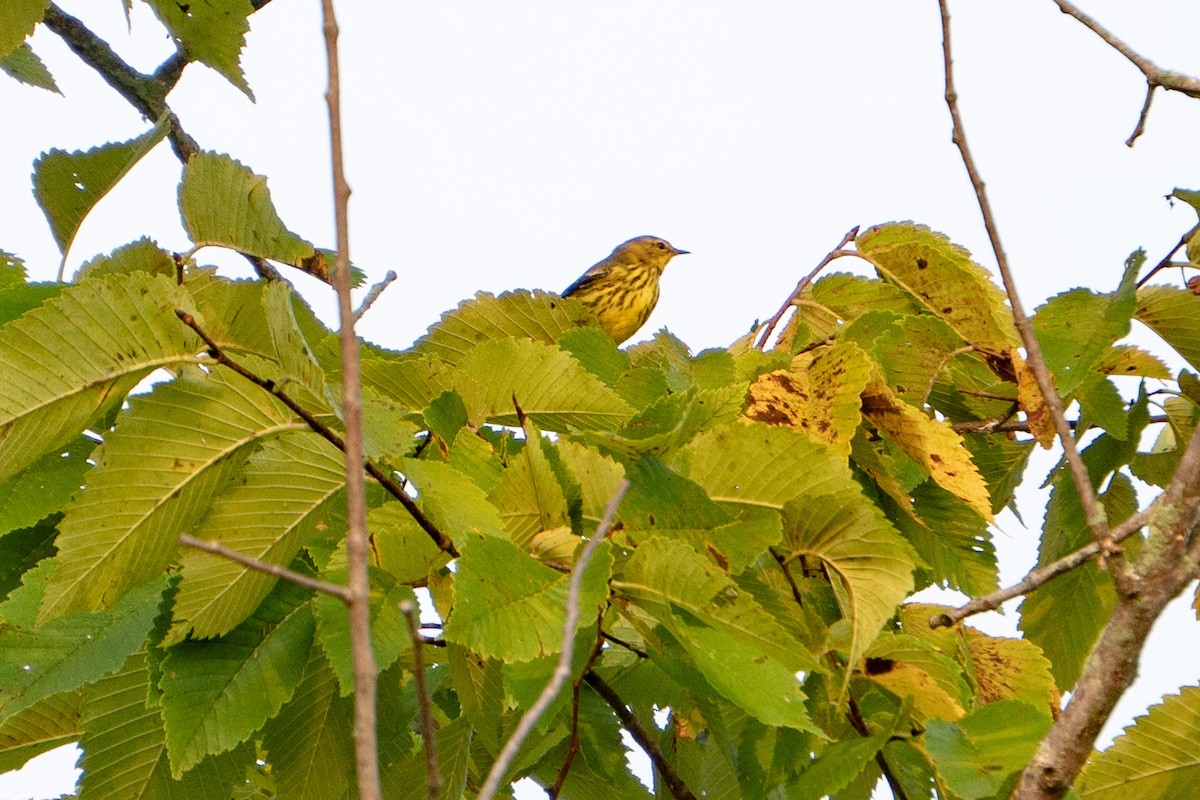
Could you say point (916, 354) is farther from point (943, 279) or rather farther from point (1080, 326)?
point (1080, 326)

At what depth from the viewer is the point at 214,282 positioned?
214 cm

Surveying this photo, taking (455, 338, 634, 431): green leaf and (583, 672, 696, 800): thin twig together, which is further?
(583, 672, 696, 800): thin twig

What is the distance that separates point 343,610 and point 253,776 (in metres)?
2.18

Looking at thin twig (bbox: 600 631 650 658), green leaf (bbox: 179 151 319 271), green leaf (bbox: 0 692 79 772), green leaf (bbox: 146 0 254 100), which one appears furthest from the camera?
green leaf (bbox: 146 0 254 100)

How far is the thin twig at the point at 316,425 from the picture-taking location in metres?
1.74

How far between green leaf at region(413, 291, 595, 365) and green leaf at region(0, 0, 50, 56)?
111cm

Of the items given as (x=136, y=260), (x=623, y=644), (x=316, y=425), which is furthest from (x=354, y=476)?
(x=136, y=260)

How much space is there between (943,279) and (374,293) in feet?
3.85

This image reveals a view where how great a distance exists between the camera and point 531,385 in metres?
2.05

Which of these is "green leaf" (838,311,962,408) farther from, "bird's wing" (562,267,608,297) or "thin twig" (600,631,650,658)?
"bird's wing" (562,267,608,297)

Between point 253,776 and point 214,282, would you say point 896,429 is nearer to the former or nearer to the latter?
point 214,282

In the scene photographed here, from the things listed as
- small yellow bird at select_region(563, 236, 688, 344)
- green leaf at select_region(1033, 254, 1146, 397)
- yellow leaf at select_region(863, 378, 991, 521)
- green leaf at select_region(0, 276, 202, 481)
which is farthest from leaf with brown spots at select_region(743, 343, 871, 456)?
small yellow bird at select_region(563, 236, 688, 344)

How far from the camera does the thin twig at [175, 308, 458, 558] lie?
1742 mm

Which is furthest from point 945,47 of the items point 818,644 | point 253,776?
point 253,776
